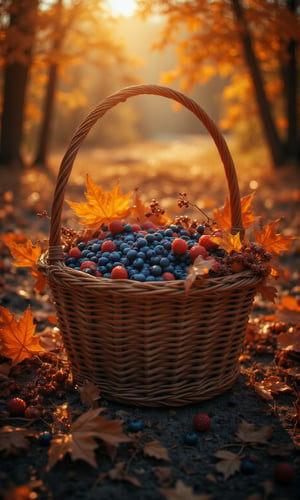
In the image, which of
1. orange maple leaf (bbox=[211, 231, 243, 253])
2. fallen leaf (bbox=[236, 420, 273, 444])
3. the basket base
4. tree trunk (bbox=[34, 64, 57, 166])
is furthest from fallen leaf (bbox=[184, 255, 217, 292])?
tree trunk (bbox=[34, 64, 57, 166])

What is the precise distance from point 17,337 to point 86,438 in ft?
2.05

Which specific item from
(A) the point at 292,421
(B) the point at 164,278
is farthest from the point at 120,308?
(A) the point at 292,421

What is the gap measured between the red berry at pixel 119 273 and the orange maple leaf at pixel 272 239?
625 millimetres

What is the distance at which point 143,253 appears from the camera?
177 cm

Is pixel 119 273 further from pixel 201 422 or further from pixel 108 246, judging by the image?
pixel 201 422

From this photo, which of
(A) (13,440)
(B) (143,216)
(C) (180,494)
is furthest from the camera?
(B) (143,216)

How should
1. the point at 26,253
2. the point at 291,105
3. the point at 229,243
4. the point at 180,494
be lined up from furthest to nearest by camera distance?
the point at 291,105, the point at 26,253, the point at 229,243, the point at 180,494

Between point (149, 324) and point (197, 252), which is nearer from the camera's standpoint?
point (149, 324)

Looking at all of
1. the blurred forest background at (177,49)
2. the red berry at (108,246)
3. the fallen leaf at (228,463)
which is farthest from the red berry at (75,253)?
the blurred forest background at (177,49)

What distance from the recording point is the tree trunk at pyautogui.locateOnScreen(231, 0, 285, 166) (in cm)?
728

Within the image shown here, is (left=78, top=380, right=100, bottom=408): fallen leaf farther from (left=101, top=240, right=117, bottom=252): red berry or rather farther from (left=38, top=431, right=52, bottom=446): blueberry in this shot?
(left=101, top=240, right=117, bottom=252): red berry

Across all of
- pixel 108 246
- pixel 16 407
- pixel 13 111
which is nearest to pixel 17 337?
pixel 16 407

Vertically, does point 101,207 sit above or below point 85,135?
below

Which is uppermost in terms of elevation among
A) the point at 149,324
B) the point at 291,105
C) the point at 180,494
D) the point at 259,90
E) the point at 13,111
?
the point at 259,90
